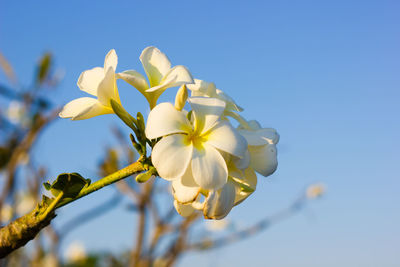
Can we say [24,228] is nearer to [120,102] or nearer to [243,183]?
[120,102]

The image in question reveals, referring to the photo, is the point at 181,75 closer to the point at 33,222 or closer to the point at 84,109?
the point at 84,109

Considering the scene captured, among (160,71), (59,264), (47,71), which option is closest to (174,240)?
(59,264)

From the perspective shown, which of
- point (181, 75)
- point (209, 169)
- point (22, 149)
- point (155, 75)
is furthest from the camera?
point (22, 149)

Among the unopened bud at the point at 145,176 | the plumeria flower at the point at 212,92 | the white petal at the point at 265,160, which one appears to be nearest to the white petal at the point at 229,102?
the plumeria flower at the point at 212,92

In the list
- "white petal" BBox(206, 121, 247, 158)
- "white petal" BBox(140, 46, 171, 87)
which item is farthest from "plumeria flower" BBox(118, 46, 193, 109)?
"white petal" BBox(206, 121, 247, 158)

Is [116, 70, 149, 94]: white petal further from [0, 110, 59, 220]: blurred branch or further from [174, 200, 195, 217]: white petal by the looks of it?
[0, 110, 59, 220]: blurred branch

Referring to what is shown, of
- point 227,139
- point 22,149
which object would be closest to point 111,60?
point 227,139
